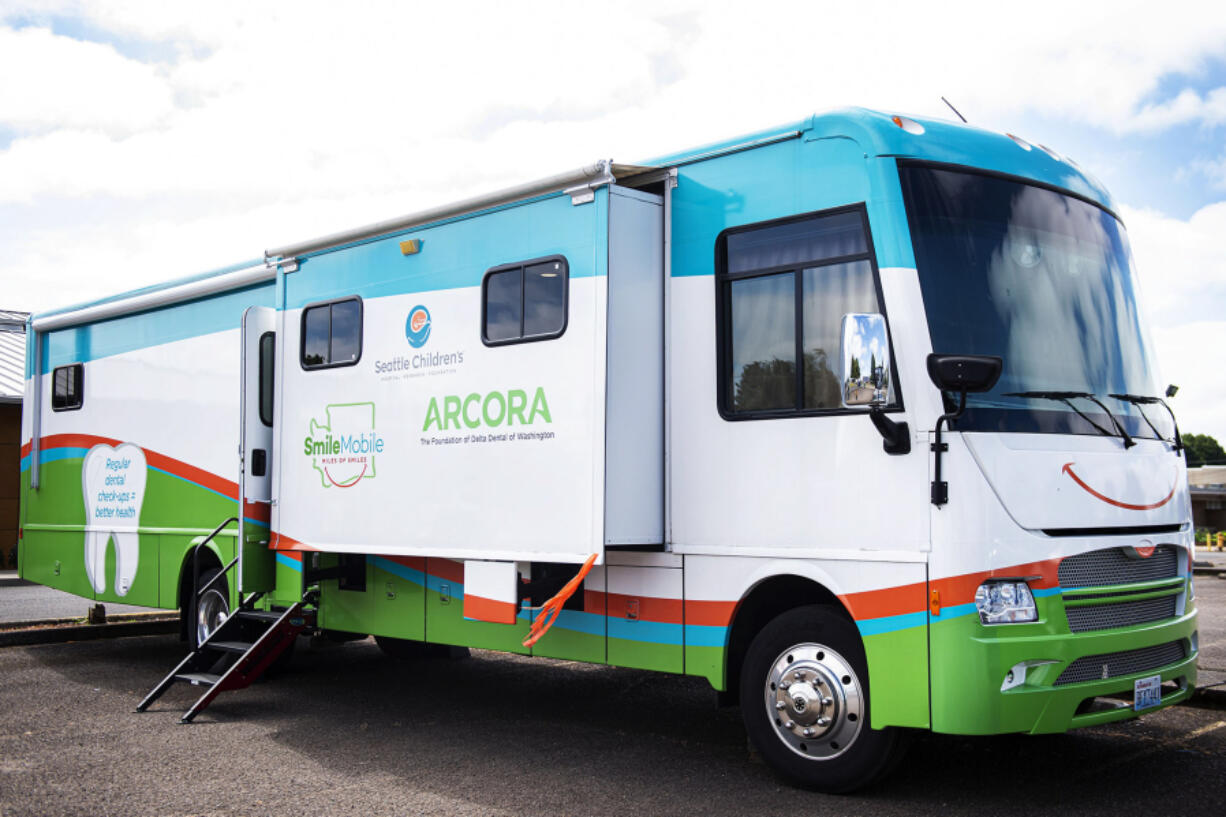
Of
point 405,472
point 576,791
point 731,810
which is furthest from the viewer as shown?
point 405,472

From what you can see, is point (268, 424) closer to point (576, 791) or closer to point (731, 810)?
point (576, 791)

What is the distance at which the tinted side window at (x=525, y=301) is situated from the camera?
6.55 meters

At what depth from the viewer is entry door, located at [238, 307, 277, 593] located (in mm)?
8742

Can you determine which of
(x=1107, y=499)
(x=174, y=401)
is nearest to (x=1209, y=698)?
(x=1107, y=499)

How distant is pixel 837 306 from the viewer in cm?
570

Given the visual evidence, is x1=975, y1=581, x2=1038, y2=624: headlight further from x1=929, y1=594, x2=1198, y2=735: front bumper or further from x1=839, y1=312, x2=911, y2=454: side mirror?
x1=839, y1=312, x2=911, y2=454: side mirror

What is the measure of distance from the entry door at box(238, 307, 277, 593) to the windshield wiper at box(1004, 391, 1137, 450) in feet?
19.1

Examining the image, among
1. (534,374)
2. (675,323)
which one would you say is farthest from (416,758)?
(675,323)

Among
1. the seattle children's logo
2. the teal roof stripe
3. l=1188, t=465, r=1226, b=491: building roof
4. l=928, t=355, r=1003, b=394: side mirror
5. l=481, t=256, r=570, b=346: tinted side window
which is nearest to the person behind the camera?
l=928, t=355, r=1003, b=394: side mirror

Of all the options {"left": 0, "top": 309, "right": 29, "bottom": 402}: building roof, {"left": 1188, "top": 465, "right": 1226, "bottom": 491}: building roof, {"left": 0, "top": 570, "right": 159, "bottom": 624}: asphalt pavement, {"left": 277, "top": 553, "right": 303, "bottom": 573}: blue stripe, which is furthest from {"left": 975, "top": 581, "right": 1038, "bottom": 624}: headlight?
{"left": 1188, "top": 465, "right": 1226, "bottom": 491}: building roof

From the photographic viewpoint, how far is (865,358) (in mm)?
5176

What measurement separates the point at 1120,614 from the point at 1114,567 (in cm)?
23

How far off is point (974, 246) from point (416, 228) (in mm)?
3824

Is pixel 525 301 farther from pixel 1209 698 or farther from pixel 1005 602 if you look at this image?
pixel 1209 698
